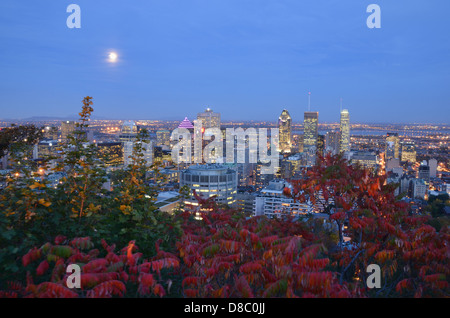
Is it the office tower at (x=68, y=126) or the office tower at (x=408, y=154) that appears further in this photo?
the office tower at (x=408, y=154)

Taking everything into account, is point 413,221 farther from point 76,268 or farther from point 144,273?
point 76,268

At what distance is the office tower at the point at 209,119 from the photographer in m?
136

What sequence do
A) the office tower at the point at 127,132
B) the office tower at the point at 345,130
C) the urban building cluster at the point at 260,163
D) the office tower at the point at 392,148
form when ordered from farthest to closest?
the office tower at the point at 345,130, the office tower at the point at 392,148, the office tower at the point at 127,132, the urban building cluster at the point at 260,163

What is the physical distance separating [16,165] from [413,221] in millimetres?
5492

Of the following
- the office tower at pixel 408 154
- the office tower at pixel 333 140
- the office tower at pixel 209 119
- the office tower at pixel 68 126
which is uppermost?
the office tower at pixel 209 119

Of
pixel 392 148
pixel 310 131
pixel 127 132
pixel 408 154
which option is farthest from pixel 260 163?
pixel 310 131

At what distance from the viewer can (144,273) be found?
2689mm

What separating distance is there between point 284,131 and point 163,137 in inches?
2236

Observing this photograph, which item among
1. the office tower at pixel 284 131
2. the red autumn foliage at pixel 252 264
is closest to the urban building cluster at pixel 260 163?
the office tower at pixel 284 131

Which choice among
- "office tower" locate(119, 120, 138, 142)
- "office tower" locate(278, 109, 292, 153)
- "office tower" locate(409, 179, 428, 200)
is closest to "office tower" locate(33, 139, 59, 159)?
"office tower" locate(119, 120, 138, 142)

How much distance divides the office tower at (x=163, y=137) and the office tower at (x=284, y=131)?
4853 centimetres

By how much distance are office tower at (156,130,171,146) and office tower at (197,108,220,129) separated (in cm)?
2078

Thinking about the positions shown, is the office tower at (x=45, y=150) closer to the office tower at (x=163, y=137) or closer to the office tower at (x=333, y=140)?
the office tower at (x=163, y=137)

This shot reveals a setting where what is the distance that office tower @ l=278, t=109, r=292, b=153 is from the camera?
5413 inches
